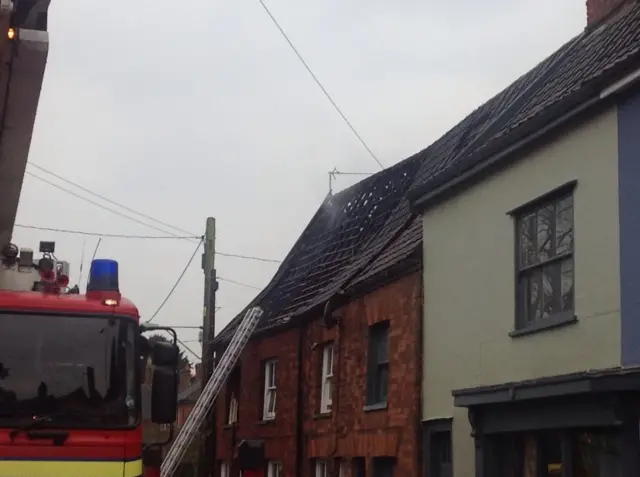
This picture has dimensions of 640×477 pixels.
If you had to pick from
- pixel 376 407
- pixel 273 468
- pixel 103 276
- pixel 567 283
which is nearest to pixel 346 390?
pixel 376 407

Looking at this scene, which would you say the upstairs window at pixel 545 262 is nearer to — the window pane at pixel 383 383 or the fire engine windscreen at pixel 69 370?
the window pane at pixel 383 383

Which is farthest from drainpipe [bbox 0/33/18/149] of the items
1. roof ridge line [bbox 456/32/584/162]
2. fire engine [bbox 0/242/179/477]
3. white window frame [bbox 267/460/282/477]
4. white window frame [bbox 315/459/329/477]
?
white window frame [bbox 267/460/282/477]

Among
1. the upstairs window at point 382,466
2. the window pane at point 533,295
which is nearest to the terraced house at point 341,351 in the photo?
the upstairs window at point 382,466

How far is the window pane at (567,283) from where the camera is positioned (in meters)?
10.6

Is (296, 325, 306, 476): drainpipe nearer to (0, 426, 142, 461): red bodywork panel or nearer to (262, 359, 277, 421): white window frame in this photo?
(262, 359, 277, 421): white window frame

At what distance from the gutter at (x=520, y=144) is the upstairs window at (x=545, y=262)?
72 cm

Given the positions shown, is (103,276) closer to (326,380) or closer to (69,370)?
(69,370)

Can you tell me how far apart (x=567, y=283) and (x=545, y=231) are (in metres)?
0.83

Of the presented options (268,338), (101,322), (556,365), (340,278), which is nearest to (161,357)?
(101,322)

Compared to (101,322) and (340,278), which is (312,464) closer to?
(340,278)

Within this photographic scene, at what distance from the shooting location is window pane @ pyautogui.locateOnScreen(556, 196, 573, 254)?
10688 millimetres

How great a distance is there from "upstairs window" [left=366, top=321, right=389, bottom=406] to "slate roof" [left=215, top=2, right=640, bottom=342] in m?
0.89

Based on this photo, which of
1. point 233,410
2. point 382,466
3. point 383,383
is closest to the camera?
point 382,466

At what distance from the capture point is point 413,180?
19094 millimetres
